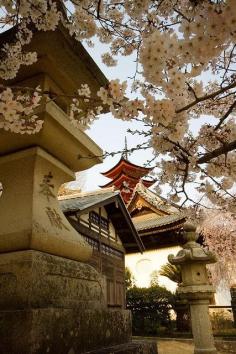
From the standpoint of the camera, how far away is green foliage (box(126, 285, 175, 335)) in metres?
14.9

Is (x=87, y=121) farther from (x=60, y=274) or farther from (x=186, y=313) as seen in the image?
(x=186, y=313)

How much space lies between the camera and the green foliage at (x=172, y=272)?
1697cm

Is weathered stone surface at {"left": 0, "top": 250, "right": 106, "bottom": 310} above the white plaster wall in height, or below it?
below

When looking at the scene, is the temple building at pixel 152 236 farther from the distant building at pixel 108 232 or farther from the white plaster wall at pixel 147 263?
the distant building at pixel 108 232

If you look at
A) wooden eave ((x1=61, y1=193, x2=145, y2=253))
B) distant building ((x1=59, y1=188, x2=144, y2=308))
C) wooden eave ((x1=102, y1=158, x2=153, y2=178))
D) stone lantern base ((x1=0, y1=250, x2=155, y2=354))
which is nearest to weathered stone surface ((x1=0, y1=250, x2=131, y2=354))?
stone lantern base ((x1=0, y1=250, x2=155, y2=354))

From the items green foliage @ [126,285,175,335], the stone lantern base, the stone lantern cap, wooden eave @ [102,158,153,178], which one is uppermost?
wooden eave @ [102,158,153,178]

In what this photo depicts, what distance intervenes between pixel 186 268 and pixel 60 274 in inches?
185

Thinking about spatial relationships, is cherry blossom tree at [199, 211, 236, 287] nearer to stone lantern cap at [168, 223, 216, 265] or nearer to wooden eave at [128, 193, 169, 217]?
wooden eave at [128, 193, 169, 217]

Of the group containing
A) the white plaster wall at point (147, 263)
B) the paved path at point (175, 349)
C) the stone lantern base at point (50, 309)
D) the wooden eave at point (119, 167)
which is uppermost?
the wooden eave at point (119, 167)

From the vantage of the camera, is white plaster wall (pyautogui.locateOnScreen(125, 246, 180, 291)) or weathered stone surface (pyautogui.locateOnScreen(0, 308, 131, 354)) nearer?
weathered stone surface (pyautogui.locateOnScreen(0, 308, 131, 354))

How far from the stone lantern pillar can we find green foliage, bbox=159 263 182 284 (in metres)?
10.4

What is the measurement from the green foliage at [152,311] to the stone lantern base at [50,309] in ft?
42.6

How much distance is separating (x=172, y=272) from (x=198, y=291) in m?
11.9

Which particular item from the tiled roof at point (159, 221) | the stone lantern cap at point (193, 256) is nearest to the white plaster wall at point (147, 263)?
the tiled roof at point (159, 221)
